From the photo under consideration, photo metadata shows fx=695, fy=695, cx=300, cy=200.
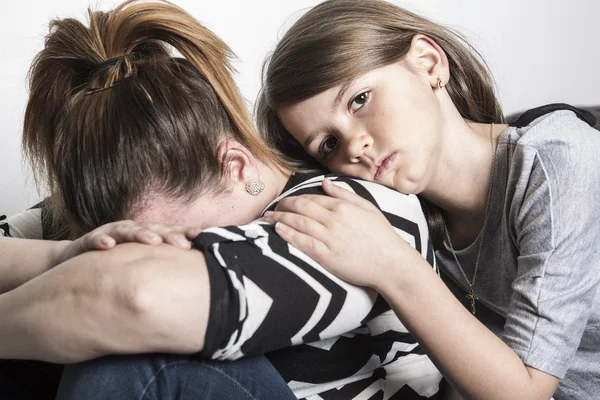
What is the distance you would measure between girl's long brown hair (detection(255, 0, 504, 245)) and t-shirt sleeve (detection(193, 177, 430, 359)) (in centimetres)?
37

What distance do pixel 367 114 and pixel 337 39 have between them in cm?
14

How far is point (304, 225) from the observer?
0.93 meters

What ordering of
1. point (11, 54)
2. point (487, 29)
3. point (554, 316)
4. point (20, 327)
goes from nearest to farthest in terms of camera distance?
1. point (20, 327)
2. point (554, 316)
3. point (11, 54)
4. point (487, 29)

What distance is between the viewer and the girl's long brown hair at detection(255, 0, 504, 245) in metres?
1.20

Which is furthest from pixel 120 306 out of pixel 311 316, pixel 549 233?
pixel 549 233

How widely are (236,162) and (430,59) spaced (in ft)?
1.48

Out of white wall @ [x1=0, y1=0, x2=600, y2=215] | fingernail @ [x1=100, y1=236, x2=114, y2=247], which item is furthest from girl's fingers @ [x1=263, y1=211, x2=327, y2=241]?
white wall @ [x1=0, y1=0, x2=600, y2=215]

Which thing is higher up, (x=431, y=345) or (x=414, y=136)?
(x=414, y=136)

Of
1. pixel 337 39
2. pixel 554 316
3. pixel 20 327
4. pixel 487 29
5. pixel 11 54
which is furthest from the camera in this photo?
pixel 487 29

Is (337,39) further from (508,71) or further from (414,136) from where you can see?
(508,71)

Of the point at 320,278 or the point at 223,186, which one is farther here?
the point at 223,186

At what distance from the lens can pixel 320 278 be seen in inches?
35.6

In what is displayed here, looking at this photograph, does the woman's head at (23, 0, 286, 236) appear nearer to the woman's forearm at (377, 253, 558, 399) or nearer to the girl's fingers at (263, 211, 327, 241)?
the girl's fingers at (263, 211, 327, 241)

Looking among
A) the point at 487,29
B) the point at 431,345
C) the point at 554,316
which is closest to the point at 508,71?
the point at 487,29
